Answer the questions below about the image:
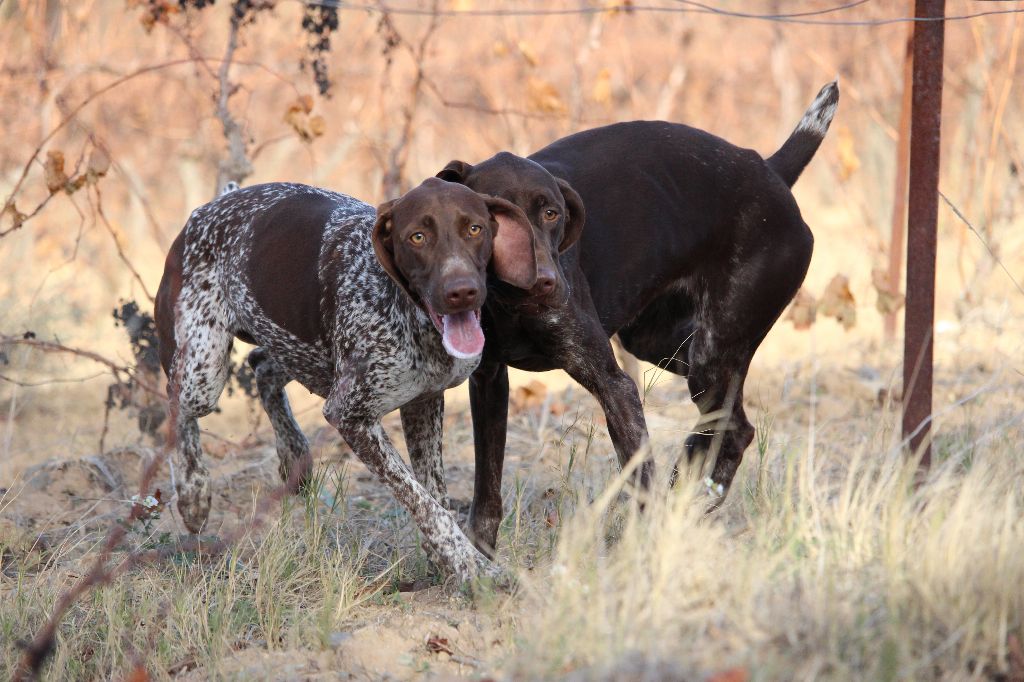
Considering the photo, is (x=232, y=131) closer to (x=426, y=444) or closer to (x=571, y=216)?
(x=426, y=444)

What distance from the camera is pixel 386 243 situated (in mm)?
3613

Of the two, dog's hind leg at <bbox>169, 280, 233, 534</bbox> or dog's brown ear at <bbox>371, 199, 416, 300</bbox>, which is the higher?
dog's brown ear at <bbox>371, 199, 416, 300</bbox>

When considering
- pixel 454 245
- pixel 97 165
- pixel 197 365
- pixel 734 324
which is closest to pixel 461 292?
pixel 454 245

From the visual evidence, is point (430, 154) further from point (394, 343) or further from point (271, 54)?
point (394, 343)

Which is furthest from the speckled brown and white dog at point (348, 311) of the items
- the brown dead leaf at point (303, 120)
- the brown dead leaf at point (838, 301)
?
the brown dead leaf at point (838, 301)

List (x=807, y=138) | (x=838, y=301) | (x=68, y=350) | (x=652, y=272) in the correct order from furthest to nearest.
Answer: (x=838, y=301), (x=68, y=350), (x=807, y=138), (x=652, y=272)

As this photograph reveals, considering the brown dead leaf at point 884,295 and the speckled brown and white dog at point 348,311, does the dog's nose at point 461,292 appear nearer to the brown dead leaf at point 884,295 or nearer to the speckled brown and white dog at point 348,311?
the speckled brown and white dog at point 348,311

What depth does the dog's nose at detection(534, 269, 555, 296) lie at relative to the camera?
11.3 ft

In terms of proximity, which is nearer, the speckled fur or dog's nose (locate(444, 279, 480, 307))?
dog's nose (locate(444, 279, 480, 307))

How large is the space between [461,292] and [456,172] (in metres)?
0.63

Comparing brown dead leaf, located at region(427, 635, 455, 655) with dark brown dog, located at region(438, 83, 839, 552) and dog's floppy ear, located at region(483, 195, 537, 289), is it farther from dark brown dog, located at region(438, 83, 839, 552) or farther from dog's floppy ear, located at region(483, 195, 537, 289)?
dog's floppy ear, located at region(483, 195, 537, 289)

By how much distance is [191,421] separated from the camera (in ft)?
15.5

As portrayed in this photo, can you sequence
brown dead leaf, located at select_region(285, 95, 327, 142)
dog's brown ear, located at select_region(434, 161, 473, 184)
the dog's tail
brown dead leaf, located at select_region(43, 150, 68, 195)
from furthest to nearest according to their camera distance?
brown dead leaf, located at select_region(285, 95, 327, 142) < brown dead leaf, located at select_region(43, 150, 68, 195) < the dog's tail < dog's brown ear, located at select_region(434, 161, 473, 184)

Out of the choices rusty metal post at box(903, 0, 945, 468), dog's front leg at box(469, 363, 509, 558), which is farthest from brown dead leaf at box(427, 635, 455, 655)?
rusty metal post at box(903, 0, 945, 468)
